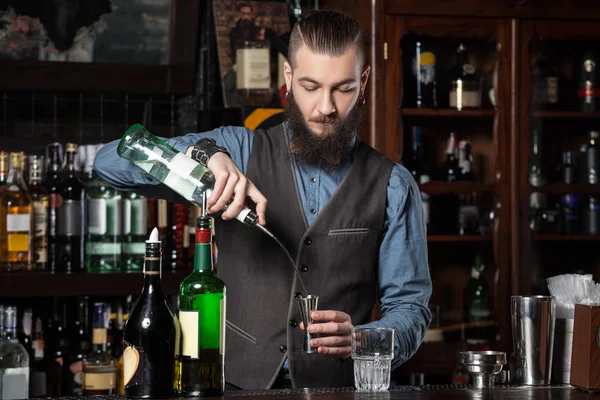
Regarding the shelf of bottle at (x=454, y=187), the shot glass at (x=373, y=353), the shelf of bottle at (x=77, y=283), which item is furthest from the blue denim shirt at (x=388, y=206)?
the shelf of bottle at (x=454, y=187)

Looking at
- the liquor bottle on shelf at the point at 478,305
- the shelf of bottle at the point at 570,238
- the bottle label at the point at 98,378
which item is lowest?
the bottle label at the point at 98,378

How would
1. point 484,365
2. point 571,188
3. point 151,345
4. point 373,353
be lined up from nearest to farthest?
point 151,345 < point 373,353 < point 484,365 < point 571,188

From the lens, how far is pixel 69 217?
3.03m

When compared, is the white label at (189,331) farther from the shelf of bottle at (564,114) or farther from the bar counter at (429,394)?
the shelf of bottle at (564,114)

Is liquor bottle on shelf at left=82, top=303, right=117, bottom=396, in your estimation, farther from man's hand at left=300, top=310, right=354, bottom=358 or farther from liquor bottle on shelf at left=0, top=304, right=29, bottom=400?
man's hand at left=300, top=310, right=354, bottom=358

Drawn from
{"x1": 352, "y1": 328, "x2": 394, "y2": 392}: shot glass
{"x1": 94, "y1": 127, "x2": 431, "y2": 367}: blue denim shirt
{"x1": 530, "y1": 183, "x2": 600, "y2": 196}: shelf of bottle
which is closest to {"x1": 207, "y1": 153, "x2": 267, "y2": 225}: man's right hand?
{"x1": 352, "y1": 328, "x2": 394, "y2": 392}: shot glass

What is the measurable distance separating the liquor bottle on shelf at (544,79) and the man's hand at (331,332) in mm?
2050

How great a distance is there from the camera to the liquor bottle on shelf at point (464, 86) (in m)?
3.48

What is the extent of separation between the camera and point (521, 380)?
5.67ft

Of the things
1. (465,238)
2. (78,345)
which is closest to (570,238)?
(465,238)

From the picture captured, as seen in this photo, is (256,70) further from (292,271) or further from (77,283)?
(292,271)

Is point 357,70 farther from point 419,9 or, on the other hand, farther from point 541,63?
point 541,63

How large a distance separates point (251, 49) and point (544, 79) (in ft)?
3.74

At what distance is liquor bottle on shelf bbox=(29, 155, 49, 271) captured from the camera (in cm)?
300
